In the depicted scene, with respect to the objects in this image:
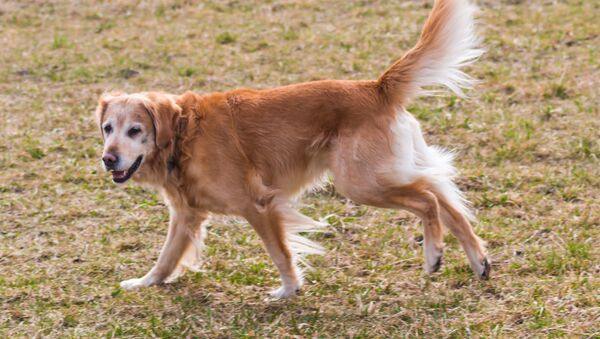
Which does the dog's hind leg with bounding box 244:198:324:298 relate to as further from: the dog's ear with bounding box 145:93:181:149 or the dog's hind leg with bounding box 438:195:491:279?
the dog's hind leg with bounding box 438:195:491:279

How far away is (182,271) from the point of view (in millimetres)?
5359

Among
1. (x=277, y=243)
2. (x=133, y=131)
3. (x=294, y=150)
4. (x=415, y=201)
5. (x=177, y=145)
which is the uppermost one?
(x=133, y=131)

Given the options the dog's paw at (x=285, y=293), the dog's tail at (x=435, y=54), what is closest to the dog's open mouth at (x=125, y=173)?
the dog's paw at (x=285, y=293)

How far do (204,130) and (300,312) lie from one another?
112 cm

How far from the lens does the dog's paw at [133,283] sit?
5105 millimetres

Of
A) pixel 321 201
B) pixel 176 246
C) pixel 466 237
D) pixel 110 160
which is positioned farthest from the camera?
pixel 321 201

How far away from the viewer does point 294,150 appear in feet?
16.7

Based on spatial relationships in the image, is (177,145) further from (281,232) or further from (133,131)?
(281,232)

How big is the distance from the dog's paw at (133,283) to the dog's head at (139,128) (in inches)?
24.0

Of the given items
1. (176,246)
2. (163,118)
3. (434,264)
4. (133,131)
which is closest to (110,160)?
(133,131)

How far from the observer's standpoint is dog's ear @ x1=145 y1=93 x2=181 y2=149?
496 cm

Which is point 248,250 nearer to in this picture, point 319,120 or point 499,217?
point 319,120

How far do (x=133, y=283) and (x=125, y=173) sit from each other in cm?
66

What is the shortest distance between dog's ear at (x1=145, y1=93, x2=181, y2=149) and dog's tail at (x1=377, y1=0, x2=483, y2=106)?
3.82 feet
